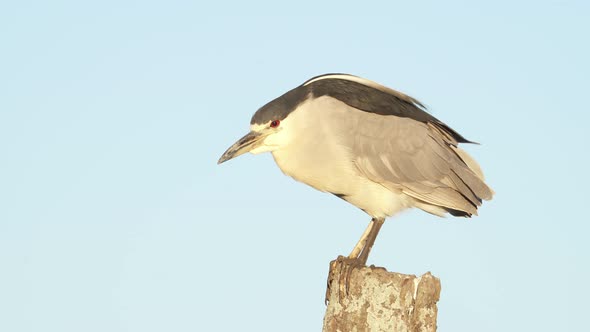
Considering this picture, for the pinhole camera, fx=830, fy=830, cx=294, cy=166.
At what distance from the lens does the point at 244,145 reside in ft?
24.6

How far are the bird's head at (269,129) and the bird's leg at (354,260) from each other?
1.13 m

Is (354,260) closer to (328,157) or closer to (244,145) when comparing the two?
(328,157)

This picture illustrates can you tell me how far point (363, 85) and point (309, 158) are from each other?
3.59ft

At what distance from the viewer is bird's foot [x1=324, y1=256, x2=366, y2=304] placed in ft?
18.2

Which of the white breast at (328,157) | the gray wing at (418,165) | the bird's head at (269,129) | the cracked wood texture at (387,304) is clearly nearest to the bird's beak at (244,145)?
the bird's head at (269,129)

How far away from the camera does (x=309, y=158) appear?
7.46 metres

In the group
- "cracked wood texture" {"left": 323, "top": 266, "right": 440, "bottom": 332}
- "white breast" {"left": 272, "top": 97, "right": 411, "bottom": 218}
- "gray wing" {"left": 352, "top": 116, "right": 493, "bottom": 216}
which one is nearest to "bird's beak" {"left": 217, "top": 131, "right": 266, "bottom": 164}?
"white breast" {"left": 272, "top": 97, "right": 411, "bottom": 218}

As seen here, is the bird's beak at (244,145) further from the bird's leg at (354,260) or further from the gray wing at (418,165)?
the bird's leg at (354,260)

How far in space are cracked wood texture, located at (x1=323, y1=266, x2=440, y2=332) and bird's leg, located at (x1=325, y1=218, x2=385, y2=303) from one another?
14cm

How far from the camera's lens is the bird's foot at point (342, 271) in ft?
18.2

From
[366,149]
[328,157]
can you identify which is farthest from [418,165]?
[328,157]

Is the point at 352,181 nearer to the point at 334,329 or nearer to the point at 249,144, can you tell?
the point at 249,144

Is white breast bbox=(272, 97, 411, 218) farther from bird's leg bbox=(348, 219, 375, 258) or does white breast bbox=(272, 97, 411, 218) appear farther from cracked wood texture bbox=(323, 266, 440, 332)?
cracked wood texture bbox=(323, 266, 440, 332)

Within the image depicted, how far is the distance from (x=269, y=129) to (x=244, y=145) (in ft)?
0.88
